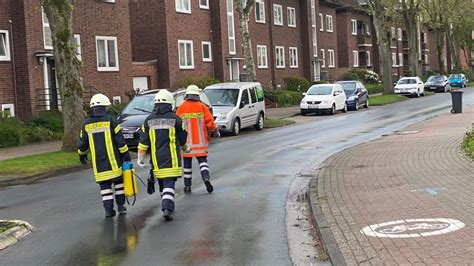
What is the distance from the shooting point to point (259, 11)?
4638 centimetres

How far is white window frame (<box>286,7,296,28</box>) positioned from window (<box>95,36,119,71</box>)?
23691mm

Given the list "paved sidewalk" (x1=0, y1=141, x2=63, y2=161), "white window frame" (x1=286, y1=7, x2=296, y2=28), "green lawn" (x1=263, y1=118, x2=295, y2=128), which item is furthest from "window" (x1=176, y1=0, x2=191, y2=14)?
"paved sidewalk" (x1=0, y1=141, x2=63, y2=161)

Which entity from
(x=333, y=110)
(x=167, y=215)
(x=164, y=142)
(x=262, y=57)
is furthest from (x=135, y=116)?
(x=262, y=57)

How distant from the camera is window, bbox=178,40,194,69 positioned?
119 ft

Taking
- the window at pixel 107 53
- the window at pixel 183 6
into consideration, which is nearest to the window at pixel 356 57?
the window at pixel 183 6

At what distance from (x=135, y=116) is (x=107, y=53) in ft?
39.7

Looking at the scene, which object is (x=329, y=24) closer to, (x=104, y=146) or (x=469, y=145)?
(x=469, y=145)

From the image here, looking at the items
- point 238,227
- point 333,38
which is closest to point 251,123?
point 238,227

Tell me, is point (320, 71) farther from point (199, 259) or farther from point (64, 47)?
point (199, 259)

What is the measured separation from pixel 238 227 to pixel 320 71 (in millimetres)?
49406

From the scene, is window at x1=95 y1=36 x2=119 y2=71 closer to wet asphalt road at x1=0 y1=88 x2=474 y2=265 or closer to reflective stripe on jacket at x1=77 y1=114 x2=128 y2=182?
wet asphalt road at x1=0 y1=88 x2=474 y2=265

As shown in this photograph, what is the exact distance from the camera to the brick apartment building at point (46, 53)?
24953 millimetres

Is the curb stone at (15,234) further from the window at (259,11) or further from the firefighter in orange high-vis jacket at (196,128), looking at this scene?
the window at (259,11)

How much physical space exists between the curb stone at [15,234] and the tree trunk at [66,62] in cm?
891
